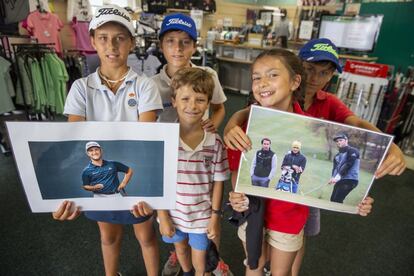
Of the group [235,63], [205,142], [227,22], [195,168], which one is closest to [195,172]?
[195,168]

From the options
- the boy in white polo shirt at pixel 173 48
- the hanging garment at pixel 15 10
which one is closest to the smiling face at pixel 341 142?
the boy in white polo shirt at pixel 173 48

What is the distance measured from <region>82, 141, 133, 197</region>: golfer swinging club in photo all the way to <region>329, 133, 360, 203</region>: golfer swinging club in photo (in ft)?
2.19

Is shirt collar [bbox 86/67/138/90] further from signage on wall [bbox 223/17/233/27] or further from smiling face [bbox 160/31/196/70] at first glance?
signage on wall [bbox 223/17/233/27]

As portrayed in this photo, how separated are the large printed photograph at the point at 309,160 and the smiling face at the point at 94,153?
458 mm

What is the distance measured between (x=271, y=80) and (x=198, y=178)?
0.47m

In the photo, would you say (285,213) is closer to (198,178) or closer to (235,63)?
(198,178)

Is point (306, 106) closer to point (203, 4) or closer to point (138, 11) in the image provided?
point (138, 11)

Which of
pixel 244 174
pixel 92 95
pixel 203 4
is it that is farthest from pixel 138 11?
pixel 244 174

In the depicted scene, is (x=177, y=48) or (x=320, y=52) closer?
(x=320, y=52)

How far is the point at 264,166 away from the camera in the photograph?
87 cm

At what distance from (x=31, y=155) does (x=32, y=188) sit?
13 centimetres

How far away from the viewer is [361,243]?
6.15 ft

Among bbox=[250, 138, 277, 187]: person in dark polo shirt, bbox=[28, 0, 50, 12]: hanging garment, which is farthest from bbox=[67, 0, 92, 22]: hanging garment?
bbox=[250, 138, 277, 187]: person in dark polo shirt

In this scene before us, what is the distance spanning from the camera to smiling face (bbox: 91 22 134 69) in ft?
3.25
